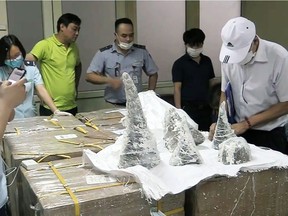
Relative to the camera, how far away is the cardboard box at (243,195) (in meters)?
1.35

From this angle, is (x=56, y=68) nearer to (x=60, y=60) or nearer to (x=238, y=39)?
(x=60, y=60)

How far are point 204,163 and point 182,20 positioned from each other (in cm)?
306

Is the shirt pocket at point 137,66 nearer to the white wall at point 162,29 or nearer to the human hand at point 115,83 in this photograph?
the human hand at point 115,83

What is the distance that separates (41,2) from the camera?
11.8ft

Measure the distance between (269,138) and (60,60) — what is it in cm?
196

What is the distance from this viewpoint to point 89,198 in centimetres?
122

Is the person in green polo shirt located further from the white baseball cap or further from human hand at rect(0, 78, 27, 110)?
human hand at rect(0, 78, 27, 110)

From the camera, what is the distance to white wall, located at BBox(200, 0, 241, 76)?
438 cm

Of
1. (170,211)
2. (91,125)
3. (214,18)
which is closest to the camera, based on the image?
(170,211)

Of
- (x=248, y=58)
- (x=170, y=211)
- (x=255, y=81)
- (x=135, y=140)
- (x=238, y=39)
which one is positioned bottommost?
Answer: (x=170, y=211)

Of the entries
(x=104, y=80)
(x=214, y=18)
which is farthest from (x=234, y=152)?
(x=214, y=18)

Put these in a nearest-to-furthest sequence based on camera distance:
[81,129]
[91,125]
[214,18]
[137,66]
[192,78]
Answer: [81,129] < [91,125] < [137,66] < [192,78] < [214,18]

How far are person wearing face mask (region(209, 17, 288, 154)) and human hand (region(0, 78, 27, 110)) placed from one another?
97 cm

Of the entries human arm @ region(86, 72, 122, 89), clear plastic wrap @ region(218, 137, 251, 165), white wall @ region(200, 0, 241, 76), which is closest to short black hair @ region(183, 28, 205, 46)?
human arm @ region(86, 72, 122, 89)
